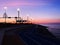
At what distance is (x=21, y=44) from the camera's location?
55.4ft

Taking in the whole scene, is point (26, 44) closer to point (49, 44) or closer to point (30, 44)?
point (30, 44)

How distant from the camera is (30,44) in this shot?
1605 centimetres

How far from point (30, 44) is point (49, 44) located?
1.89 metres

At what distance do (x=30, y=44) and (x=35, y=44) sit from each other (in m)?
0.53

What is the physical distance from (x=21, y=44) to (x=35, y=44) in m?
1.68

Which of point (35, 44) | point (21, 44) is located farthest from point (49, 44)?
point (21, 44)

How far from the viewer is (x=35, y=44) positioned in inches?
619

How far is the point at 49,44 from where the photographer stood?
1485 cm

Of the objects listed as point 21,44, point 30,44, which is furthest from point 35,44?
point 21,44

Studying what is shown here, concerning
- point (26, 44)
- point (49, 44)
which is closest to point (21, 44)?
point (26, 44)

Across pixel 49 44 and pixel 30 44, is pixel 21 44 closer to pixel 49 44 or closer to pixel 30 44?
pixel 30 44

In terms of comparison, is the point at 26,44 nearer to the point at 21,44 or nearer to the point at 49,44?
the point at 21,44

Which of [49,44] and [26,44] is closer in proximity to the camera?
[49,44]

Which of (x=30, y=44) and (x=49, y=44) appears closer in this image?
(x=49, y=44)
